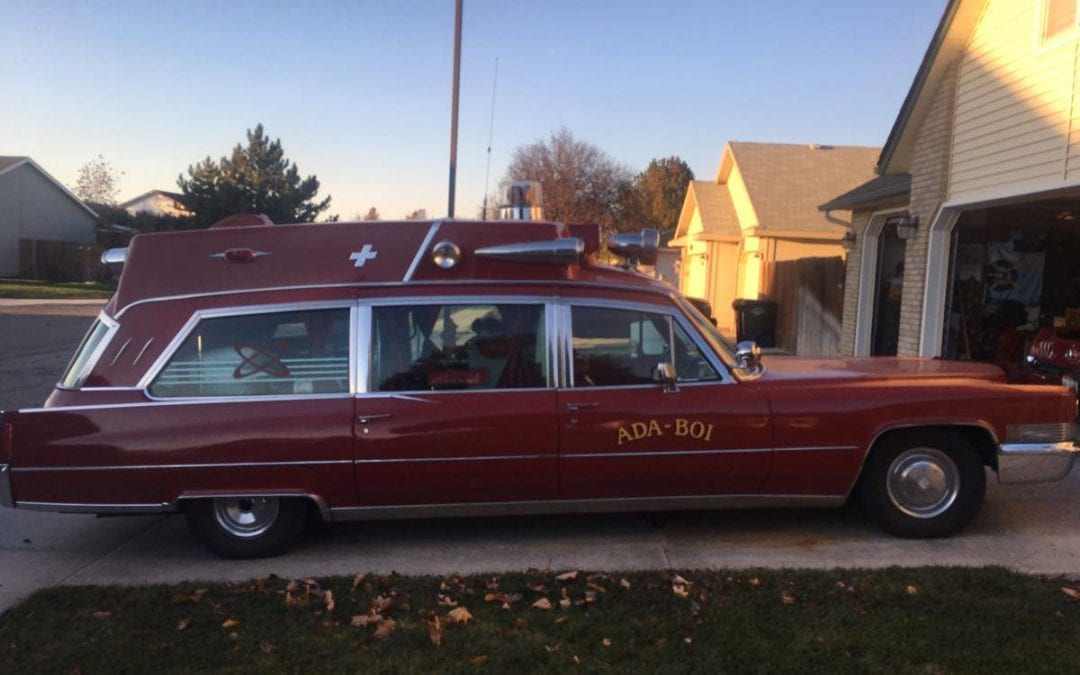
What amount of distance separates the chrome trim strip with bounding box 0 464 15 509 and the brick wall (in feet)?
30.3

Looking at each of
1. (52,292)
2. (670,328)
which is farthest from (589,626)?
(52,292)

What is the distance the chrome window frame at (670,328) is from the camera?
521 centimetres

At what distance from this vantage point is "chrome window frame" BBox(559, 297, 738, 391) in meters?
5.21

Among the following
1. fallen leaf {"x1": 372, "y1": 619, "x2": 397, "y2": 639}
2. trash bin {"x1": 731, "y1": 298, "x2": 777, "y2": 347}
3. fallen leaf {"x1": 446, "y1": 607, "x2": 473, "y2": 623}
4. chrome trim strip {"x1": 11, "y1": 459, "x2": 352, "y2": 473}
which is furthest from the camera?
trash bin {"x1": 731, "y1": 298, "x2": 777, "y2": 347}

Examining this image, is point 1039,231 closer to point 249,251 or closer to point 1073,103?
point 1073,103

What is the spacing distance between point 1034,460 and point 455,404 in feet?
11.6

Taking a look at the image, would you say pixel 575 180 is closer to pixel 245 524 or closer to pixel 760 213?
pixel 760 213

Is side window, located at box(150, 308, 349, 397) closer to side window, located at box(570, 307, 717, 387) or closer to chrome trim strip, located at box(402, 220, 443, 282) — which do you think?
chrome trim strip, located at box(402, 220, 443, 282)

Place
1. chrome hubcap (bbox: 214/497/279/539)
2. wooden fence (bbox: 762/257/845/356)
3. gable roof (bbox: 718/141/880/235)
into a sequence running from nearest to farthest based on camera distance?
chrome hubcap (bbox: 214/497/279/539), wooden fence (bbox: 762/257/845/356), gable roof (bbox: 718/141/880/235)

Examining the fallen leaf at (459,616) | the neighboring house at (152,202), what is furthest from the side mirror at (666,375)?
the neighboring house at (152,202)

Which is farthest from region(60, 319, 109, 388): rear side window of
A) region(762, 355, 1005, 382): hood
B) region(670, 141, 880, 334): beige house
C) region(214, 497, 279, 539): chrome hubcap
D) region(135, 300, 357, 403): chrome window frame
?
region(670, 141, 880, 334): beige house

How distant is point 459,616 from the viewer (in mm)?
4219

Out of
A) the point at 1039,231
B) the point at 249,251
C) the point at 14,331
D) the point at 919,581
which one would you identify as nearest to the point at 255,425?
the point at 249,251

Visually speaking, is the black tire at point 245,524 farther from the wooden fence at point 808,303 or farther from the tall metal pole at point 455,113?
the wooden fence at point 808,303
